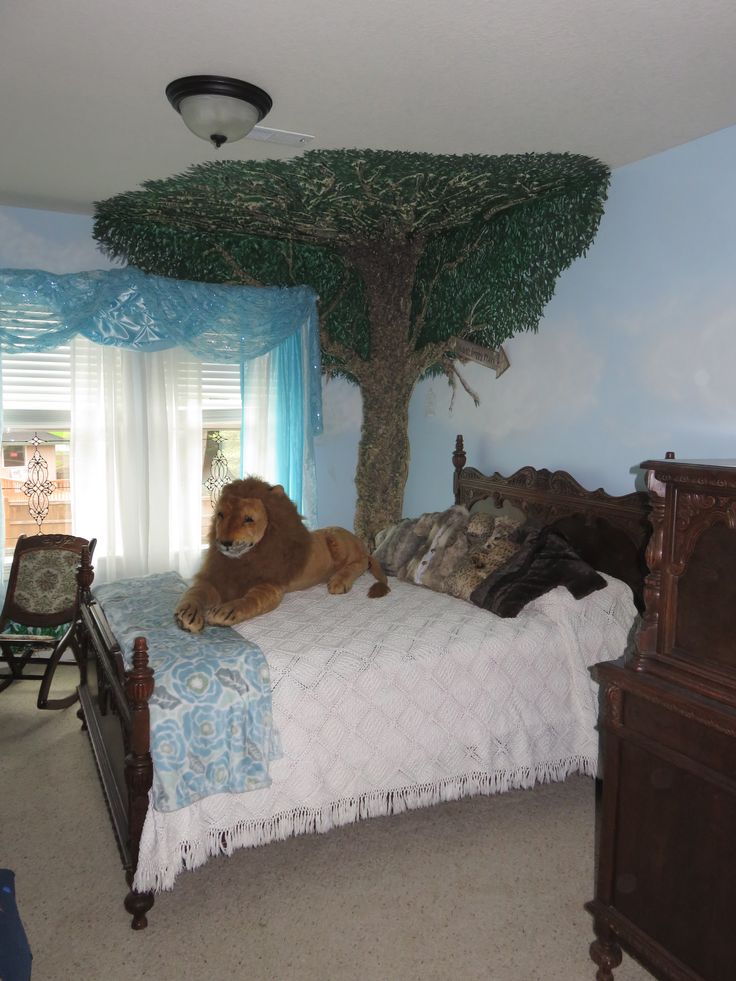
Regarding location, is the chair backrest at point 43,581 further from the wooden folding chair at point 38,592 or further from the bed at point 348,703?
the bed at point 348,703

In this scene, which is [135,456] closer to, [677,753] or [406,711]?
[406,711]

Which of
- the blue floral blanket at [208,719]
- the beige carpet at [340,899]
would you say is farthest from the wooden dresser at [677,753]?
the blue floral blanket at [208,719]

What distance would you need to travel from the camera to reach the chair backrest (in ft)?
13.5

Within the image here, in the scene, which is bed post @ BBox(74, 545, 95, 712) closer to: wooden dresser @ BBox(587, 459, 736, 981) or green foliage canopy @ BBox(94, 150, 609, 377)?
green foliage canopy @ BBox(94, 150, 609, 377)

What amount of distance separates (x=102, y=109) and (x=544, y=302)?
7.42 ft

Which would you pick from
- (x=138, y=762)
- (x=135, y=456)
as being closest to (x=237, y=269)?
(x=135, y=456)

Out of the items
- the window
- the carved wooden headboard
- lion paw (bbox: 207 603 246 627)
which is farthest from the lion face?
the window

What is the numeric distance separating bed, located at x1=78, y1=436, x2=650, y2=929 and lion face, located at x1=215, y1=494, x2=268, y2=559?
0.33 meters

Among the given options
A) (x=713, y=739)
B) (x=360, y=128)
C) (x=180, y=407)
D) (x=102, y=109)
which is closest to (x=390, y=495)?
(x=180, y=407)

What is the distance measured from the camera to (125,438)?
458 cm

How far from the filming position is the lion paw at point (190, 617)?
285 cm

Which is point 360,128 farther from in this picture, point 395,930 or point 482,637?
point 395,930

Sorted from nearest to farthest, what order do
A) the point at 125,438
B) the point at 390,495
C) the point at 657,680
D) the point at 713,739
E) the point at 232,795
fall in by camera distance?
the point at 713,739, the point at 657,680, the point at 232,795, the point at 125,438, the point at 390,495

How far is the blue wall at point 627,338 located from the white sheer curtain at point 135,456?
2.27 feet
